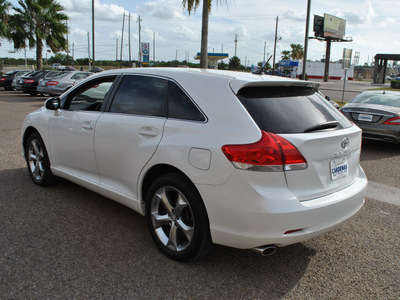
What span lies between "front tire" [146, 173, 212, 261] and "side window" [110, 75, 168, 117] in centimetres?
68

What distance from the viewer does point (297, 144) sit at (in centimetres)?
267

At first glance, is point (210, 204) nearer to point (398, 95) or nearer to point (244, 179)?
point (244, 179)

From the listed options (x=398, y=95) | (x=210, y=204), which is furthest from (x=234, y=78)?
(x=398, y=95)

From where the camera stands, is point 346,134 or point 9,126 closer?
point 346,134

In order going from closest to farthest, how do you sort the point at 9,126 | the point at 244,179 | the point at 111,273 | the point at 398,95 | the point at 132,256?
the point at 244,179, the point at 111,273, the point at 132,256, the point at 398,95, the point at 9,126

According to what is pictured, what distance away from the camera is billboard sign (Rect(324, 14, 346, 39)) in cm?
6880

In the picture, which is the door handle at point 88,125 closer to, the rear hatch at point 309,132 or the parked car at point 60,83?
the rear hatch at point 309,132

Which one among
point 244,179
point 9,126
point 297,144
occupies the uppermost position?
point 297,144

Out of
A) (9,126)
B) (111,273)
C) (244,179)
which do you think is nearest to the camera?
(244,179)

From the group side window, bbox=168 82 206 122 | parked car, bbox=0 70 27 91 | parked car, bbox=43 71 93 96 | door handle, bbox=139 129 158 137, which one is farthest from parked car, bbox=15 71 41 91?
side window, bbox=168 82 206 122

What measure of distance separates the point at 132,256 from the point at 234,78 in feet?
5.78

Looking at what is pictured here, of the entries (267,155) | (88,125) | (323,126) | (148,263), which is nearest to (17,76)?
(88,125)

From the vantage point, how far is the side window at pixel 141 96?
3355 millimetres

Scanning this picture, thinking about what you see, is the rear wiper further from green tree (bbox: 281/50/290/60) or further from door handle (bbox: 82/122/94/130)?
green tree (bbox: 281/50/290/60)
